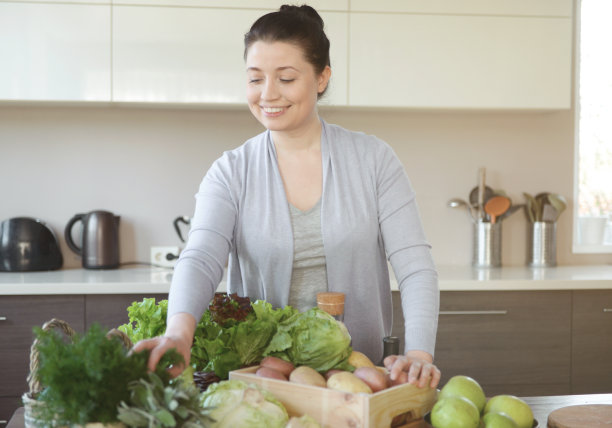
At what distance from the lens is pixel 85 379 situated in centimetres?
88

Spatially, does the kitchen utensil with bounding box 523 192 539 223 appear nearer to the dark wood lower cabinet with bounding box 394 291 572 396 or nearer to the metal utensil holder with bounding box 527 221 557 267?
the metal utensil holder with bounding box 527 221 557 267

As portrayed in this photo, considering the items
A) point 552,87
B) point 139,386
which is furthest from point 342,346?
point 552,87

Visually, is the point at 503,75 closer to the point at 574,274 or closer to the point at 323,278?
the point at 574,274

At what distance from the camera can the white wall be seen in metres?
3.13

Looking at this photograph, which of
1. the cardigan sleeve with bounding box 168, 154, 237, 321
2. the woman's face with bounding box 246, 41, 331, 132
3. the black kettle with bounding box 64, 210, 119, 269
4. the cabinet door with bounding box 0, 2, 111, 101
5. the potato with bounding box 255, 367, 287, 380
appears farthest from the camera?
the black kettle with bounding box 64, 210, 119, 269

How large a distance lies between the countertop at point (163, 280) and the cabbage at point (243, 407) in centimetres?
159

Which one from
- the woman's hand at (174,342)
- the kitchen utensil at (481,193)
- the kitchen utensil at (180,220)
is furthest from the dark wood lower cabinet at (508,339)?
the woman's hand at (174,342)

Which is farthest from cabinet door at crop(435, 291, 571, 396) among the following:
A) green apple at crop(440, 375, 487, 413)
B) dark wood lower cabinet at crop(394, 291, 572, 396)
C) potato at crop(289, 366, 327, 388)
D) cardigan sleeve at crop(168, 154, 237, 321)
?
potato at crop(289, 366, 327, 388)

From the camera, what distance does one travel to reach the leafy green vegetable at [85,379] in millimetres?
880

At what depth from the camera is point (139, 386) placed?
0.91 metres

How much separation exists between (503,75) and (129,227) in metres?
1.84

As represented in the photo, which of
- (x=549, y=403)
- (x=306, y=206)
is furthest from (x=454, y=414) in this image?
(x=306, y=206)

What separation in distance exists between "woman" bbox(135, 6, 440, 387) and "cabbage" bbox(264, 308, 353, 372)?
278 mm

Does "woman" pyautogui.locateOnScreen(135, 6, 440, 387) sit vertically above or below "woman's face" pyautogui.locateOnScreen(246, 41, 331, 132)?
below
